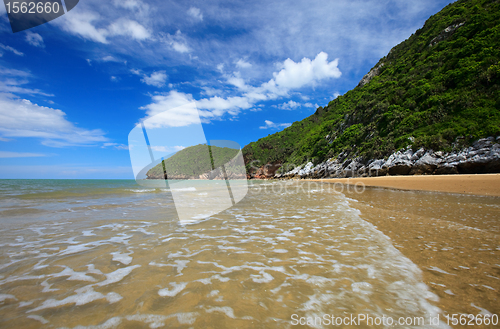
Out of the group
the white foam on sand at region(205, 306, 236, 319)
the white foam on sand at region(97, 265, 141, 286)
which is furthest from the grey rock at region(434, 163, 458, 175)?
the white foam on sand at region(97, 265, 141, 286)

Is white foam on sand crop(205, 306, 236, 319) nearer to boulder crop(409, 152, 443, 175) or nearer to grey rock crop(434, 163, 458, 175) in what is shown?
grey rock crop(434, 163, 458, 175)

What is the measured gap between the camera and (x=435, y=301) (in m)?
1.99

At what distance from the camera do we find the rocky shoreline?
52.8 ft

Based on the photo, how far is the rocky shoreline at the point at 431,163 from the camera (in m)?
16.1

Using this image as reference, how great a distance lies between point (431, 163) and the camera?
787 inches

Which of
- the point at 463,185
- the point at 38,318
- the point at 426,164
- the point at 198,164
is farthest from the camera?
the point at 198,164

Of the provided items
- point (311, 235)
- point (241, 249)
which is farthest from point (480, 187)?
point (241, 249)

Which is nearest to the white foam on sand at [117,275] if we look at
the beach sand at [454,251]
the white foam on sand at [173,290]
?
the white foam on sand at [173,290]

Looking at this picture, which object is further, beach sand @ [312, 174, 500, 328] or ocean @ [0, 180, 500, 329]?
beach sand @ [312, 174, 500, 328]

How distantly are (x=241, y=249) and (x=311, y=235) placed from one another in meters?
1.66

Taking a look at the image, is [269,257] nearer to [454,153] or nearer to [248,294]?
[248,294]

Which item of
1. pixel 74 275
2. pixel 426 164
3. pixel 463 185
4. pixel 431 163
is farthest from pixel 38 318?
pixel 426 164

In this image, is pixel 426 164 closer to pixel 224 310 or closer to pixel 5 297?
pixel 224 310

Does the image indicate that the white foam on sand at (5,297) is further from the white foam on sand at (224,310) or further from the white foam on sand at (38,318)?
the white foam on sand at (224,310)
